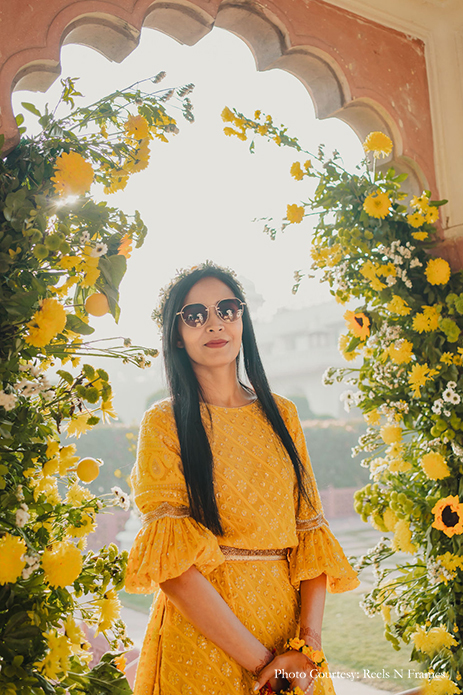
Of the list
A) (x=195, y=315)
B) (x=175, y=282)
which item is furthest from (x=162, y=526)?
(x=175, y=282)

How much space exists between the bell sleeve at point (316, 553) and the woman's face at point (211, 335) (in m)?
0.39

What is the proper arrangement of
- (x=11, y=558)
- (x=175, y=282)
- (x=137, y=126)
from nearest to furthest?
(x=11, y=558) < (x=137, y=126) < (x=175, y=282)

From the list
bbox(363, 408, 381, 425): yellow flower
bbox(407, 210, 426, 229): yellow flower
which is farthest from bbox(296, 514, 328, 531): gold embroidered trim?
bbox(407, 210, 426, 229): yellow flower

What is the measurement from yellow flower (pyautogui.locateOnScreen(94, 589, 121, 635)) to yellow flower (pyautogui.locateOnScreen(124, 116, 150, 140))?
960mm

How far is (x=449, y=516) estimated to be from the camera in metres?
1.67

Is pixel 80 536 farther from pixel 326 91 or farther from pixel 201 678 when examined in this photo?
pixel 326 91

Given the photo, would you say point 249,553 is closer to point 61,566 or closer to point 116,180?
point 61,566

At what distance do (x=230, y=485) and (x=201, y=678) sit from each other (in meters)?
0.41

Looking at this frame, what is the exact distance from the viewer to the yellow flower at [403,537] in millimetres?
1731

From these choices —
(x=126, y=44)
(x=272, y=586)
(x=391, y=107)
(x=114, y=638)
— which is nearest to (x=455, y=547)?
(x=272, y=586)

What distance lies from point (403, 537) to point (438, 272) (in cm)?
87

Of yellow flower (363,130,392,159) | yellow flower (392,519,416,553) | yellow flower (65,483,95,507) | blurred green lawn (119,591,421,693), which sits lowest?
blurred green lawn (119,591,421,693)

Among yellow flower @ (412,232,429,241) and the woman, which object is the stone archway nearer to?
yellow flower @ (412,232,429,241)

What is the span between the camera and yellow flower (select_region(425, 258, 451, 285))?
1.78 m
